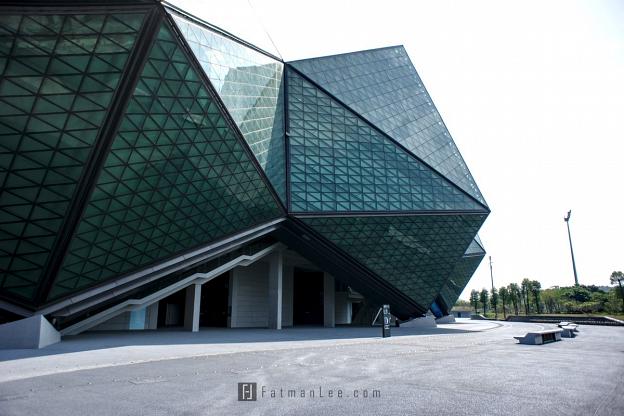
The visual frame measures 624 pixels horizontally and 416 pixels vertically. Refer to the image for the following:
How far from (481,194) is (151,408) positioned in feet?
128

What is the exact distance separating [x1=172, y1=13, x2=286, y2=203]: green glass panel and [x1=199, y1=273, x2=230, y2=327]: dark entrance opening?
46.5 ft

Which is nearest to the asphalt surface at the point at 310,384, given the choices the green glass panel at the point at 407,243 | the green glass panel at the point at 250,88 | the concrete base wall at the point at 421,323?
the green glass panel at the point at 250,88

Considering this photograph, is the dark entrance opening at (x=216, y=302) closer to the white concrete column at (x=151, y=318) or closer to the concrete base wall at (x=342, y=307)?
the white concrete column at (x=151, y=318)

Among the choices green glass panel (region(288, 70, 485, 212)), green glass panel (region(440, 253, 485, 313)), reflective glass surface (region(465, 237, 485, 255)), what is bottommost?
green glass panel (region(440, 253, 485, 313))

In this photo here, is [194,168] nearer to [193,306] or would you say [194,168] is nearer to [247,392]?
[193,306]

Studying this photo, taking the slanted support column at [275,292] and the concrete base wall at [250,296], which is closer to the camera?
the slanted support column at [275,292]

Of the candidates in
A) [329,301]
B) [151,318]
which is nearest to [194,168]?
[151,318]

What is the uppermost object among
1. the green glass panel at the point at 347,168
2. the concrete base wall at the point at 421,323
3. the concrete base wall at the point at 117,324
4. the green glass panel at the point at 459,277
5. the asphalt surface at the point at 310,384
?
the green glass panel at the point at 347,168

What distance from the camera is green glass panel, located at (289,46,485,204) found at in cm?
3891

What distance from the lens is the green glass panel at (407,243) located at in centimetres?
3372

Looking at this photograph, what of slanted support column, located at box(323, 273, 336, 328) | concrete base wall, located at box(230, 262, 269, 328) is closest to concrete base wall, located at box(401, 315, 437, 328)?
slanted support column, located at box(323, 273, 336, 328)

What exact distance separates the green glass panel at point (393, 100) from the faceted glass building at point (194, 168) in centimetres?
24

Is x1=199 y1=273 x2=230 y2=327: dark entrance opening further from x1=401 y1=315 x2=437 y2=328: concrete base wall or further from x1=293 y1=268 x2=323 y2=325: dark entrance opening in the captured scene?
x1=401 y1=315 x2=437 y2=328: concrete base wall

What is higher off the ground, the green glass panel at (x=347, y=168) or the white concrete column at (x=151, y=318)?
the green glass panel at (x=347, y=168)
